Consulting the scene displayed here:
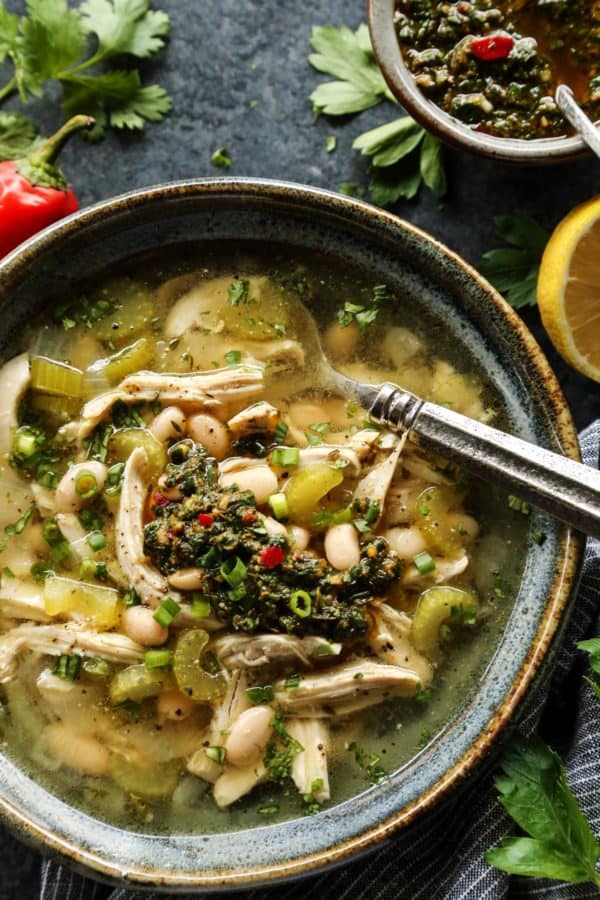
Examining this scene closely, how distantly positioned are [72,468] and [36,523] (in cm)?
22

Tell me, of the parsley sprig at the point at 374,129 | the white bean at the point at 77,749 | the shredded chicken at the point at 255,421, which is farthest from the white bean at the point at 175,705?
the parsley sprig at the point at 374,129

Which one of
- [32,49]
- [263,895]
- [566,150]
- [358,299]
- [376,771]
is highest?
[566,150]

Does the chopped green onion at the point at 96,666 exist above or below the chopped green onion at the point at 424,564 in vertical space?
below

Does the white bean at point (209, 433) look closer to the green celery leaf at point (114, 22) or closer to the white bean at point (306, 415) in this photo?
the white bean at point (306, 415)

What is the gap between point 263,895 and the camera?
3104 mm

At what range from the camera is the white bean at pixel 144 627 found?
293 centimetres

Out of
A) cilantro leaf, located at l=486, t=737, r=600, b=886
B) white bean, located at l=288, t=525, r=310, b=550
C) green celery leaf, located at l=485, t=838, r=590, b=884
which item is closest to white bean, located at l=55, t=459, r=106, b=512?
white bean, located at l=288, t=525, r=310, b=550

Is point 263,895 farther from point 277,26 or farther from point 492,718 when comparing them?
A: point 277,26

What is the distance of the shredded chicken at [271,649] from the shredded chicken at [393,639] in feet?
0.43

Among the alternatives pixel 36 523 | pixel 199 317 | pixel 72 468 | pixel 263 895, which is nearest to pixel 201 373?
pixel 199 317

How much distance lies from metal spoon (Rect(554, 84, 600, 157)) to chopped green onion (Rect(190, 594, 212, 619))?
1874mm

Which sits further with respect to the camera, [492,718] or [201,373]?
[201,373]

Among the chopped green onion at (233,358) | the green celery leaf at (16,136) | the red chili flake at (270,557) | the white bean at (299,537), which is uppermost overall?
the green celery leaf at (16,136)

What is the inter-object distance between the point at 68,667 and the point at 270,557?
0.74m
